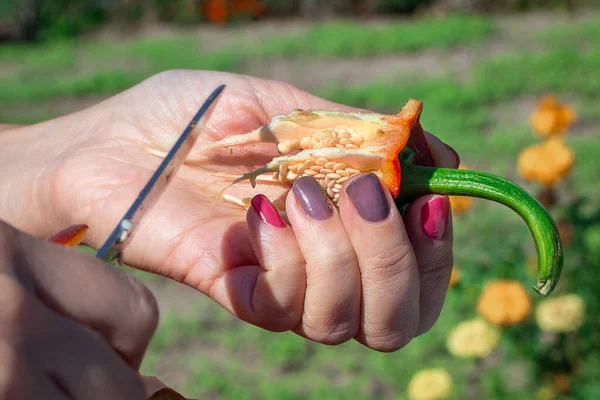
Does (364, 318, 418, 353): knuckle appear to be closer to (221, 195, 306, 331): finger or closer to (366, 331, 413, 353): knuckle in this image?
(366, 331, 413, 353): knuckle

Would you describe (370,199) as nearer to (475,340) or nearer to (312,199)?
(312,199)

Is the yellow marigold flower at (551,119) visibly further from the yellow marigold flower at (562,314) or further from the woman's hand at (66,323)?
A: the woman's hand at (66,323)

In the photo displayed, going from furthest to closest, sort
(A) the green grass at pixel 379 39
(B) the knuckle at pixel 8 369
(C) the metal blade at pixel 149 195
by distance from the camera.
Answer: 1. (A) the green grass at pixel 379 39
2. (C) the metal blade at pixel 149 195
3. (B) the knuckle at pixel 8 369

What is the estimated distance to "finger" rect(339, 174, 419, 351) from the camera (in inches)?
56.0

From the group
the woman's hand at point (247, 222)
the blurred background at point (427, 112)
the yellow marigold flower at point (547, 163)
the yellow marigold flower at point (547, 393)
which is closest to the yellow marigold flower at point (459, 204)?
the blurred background at point (427, 112)

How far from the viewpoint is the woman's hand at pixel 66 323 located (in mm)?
662

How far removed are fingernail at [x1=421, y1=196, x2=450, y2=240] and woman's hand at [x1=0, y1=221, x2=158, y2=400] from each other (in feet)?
2.82

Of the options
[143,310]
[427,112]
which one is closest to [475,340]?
[143,310]

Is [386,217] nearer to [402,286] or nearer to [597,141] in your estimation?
[402,286]

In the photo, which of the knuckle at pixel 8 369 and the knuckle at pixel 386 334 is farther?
the knuckle at pixel 386 334

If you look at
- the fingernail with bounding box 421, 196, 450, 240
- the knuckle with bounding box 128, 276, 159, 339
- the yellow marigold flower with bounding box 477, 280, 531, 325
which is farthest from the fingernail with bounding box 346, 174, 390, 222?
the yellow marigold flower with bounding box 477, 280, 531, 325

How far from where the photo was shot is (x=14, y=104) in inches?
276

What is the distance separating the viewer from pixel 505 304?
2.39 metres

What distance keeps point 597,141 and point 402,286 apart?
3.97m
